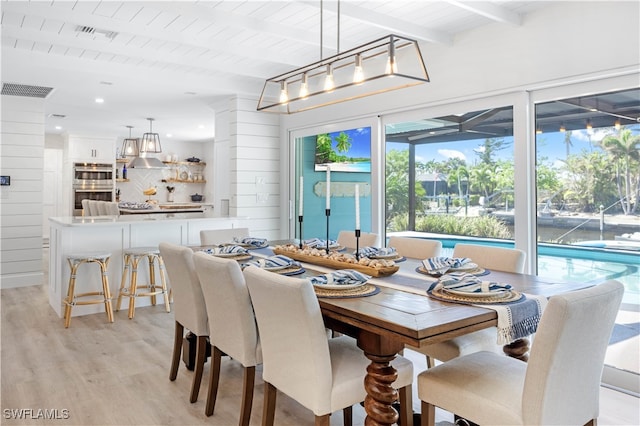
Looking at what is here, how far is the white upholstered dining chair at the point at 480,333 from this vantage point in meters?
2.33

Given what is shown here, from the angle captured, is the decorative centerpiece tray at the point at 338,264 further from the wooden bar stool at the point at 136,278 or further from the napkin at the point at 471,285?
the wooden bar stool at the point at 136,278

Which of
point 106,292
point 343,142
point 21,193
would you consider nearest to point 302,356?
point 106,292

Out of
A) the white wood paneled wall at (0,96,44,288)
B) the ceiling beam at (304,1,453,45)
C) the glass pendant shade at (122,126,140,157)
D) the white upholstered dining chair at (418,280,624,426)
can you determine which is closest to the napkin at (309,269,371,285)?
the white upholstered dining chair at (418,280,624,426)

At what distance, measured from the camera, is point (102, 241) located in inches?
180

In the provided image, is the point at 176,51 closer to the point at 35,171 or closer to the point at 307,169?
the point at 307,169

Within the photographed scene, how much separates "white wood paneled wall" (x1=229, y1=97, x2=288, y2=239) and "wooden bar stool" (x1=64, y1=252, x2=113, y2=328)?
1865 millimetres

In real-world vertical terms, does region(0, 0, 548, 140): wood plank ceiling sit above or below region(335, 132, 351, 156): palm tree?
above

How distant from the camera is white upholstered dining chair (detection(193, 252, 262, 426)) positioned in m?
2.20

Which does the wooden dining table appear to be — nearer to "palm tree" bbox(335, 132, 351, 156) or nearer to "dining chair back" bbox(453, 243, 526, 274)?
"dining chair back" bbox(453, 243, 526, 274)

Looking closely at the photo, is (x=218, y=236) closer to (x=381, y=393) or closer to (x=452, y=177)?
(x=452, y=177)

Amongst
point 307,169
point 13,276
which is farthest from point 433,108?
point 13,276

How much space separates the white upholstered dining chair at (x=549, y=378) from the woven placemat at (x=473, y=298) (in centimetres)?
28

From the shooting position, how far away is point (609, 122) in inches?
123

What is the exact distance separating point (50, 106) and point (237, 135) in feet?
10.3
